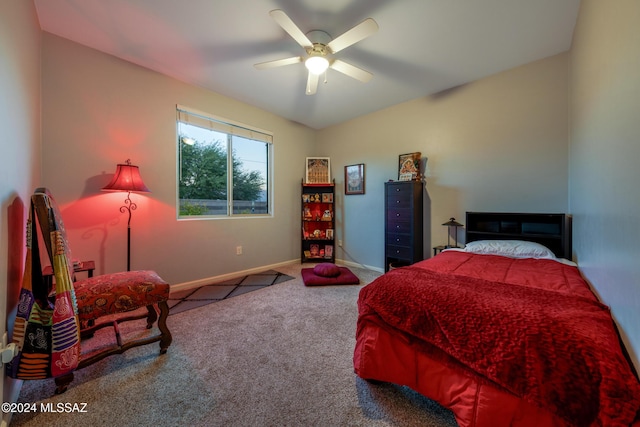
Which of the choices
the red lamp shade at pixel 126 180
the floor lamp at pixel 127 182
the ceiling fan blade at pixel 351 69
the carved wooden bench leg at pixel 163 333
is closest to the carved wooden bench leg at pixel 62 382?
the carved wooden bench leg at pixel 163 333

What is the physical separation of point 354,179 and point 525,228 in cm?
239

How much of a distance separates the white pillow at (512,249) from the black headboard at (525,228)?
21cm

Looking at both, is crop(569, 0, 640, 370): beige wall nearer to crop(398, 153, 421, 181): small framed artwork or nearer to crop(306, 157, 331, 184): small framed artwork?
crop(398, 153, 421, 181): small framed artwork

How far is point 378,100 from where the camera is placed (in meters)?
3.45

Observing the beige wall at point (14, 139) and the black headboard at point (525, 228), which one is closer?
the beige wall at point (14, 139)

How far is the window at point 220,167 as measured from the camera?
10.1 ft

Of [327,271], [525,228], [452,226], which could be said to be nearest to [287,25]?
[327,271]

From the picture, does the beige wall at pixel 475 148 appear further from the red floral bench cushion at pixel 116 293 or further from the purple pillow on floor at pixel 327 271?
the red floral bench cushion at pixel 116 293

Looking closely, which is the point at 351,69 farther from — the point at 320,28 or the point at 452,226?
the point at 452,226

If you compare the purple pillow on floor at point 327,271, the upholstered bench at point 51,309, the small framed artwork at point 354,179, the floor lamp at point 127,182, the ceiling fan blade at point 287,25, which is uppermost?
the ceiling fan blade at point 287,25

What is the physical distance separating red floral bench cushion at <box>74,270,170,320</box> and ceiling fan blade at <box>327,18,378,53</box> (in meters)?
2.30

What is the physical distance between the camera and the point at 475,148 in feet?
9.62

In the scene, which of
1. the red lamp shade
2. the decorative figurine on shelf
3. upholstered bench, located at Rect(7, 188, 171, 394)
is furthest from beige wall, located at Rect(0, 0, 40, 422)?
the decorative figurine on shelf

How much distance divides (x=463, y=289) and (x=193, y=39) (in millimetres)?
2969
